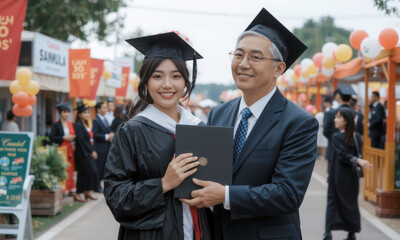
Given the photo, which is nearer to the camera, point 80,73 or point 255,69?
point 255,69

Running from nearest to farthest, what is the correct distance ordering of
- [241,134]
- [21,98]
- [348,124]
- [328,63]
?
[241,134], [348,124], [21,98], [328,63]

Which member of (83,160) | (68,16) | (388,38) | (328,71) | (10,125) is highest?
(68,16)

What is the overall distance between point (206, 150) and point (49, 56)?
850 cm

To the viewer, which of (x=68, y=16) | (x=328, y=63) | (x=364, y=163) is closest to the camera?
(x=364, y=163)

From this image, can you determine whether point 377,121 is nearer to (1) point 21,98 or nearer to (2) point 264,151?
(1) point 21,98

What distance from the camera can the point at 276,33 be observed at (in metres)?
2.63

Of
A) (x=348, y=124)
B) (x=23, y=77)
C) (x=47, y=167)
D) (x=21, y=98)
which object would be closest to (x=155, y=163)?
(x=348, y=124)

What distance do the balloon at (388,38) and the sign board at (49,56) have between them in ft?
22.2

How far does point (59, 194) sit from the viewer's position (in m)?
7.47

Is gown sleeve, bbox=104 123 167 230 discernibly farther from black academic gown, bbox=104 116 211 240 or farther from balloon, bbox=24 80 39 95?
balloon, bbox=24 80 39 95

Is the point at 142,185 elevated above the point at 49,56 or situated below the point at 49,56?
below

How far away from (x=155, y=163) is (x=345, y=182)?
4352mm

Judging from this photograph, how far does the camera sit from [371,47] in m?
7.42

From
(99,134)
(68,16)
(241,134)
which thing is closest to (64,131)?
(99,134)
